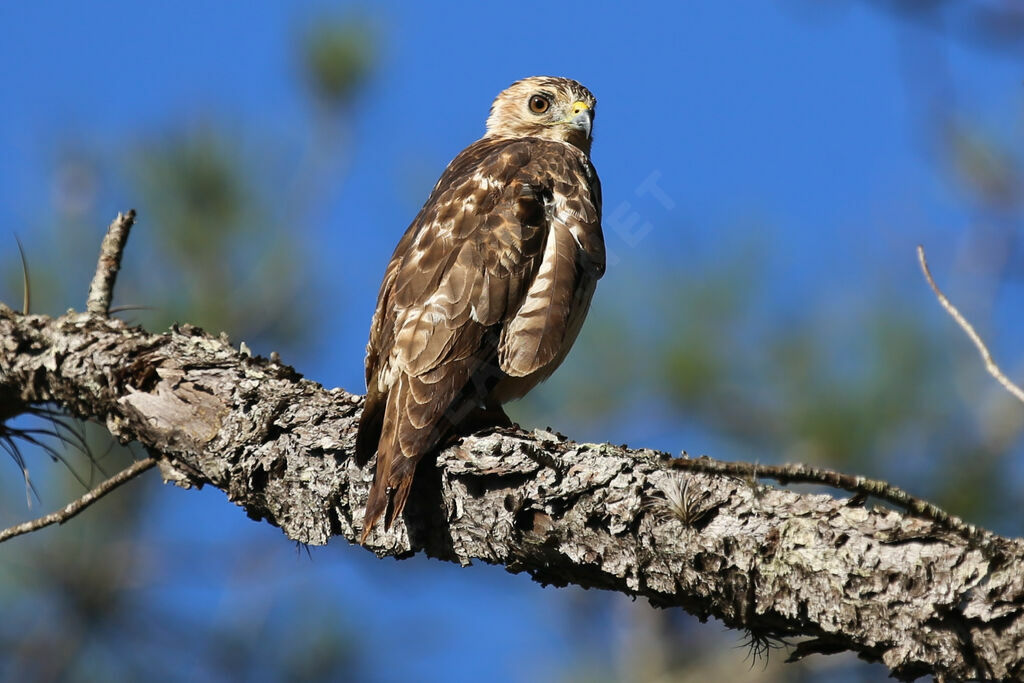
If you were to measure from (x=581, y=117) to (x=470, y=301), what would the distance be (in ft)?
7.29

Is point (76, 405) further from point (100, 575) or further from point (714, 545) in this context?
point (714, 545)

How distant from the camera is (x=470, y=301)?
148 inches

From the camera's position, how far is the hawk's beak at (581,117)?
564 centimetres

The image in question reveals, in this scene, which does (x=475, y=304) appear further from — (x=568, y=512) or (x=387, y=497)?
(x=568, y=512)

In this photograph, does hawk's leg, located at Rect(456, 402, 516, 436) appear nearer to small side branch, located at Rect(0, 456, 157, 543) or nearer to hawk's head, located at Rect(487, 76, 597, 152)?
small side branch, located at Rect(0, 456, 157, 543)

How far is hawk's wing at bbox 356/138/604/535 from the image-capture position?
3395mm

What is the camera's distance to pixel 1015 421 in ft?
16.9

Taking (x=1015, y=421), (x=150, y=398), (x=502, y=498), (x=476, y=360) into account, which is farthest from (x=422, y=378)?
(x=1015, y=421)

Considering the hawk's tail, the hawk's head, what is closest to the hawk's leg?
the hawk's tail

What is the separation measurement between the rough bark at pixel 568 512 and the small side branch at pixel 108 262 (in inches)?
4.6

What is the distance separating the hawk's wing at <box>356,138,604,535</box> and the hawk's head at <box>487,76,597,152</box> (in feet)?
4.13

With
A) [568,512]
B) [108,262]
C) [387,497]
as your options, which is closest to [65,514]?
[387,497]

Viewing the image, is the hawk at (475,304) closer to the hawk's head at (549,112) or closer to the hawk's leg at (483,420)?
the hawk's leg at (483,420)

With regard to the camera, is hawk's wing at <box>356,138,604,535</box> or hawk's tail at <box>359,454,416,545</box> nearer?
hawk's tail at <box>359,454,416,545</box>
